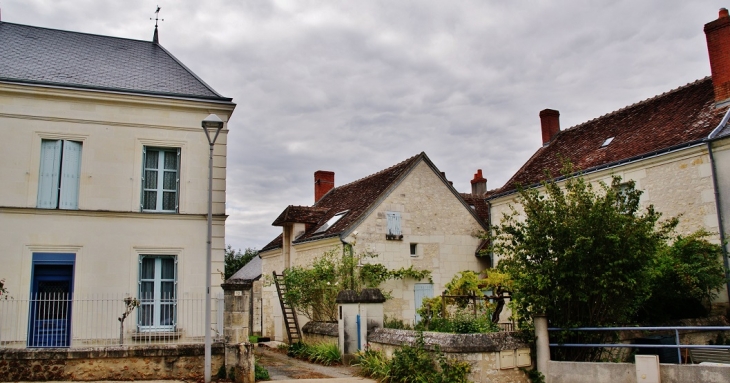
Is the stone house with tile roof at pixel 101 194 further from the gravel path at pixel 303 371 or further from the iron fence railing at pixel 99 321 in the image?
the gravel path at pixel 303 371

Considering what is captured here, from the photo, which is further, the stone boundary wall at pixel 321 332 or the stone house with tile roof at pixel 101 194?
the stone boundary wall at pixel 321 332

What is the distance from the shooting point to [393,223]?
19.5 meters

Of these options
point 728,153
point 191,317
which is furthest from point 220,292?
point 728,153

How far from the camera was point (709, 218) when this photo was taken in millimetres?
13656

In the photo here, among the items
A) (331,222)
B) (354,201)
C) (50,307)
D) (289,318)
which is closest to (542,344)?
(50,307)

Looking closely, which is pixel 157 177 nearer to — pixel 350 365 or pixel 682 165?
pixel 350 365

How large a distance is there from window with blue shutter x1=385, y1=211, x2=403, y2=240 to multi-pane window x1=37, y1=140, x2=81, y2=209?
32.5 ft

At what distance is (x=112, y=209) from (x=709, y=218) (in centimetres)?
1354

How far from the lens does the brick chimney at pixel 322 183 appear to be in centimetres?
2747

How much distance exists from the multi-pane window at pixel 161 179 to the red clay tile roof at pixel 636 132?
25.6 ft

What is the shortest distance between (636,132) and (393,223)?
26.0 ft

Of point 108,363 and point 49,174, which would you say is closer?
point 108,363

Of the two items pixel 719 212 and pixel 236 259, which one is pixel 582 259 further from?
pixel 236 259

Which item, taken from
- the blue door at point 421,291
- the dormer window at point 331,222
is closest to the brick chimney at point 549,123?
the blue door at point 421,291
